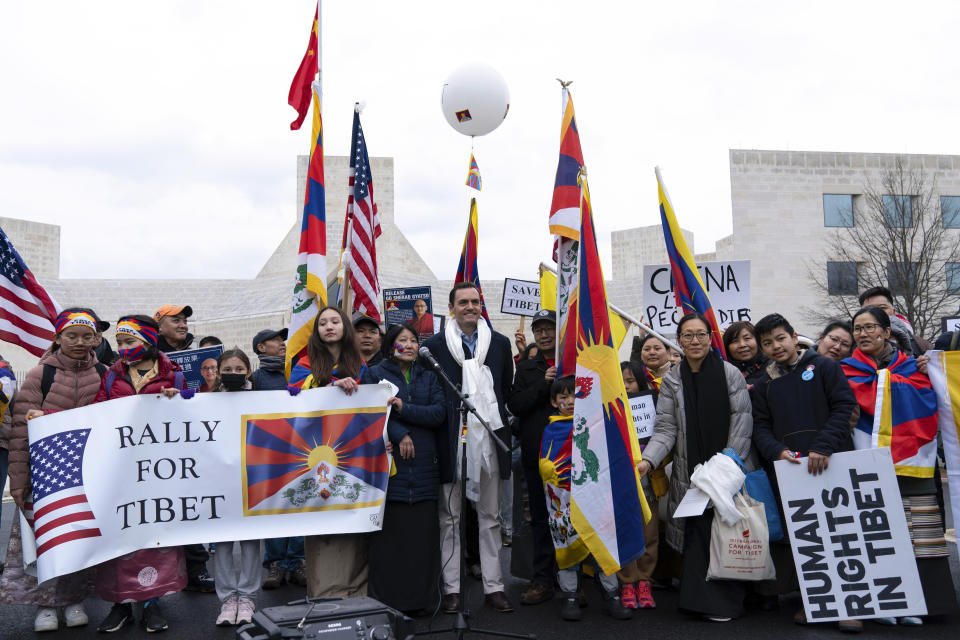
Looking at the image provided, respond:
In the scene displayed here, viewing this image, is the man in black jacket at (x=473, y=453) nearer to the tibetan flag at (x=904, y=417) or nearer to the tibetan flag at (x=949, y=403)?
the tibetan flag at (x=904, y=417)

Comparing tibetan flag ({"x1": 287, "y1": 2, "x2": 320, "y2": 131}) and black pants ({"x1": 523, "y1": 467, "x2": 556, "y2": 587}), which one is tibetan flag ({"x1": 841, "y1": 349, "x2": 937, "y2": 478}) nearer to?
black pants ({"x1": 523, "y1": 467, "x2": 556, "y2": 587})

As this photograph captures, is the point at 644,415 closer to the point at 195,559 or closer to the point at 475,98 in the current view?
the point at 195,559

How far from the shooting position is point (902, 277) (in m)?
25.1

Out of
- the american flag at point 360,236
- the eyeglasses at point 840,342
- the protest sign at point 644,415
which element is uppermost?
the american flag at point 360,236

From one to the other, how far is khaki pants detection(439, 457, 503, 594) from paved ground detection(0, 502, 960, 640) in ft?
0.79

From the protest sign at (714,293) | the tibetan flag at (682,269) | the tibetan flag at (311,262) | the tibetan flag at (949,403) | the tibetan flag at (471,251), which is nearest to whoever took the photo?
the tibetan flag at (949,403)

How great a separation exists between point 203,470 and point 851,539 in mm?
4092

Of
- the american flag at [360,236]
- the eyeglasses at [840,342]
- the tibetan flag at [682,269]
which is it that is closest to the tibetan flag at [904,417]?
the eyeglasses at [840,342]

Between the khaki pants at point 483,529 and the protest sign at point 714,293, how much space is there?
3.20 meters

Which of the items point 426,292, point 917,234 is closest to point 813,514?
point 426,292

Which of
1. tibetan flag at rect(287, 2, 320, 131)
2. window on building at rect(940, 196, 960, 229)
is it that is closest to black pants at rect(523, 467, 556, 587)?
tibetan flag at rect(287, 2, 320, 131)

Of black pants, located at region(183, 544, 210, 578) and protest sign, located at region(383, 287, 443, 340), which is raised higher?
protest sign, located at region(383, 287, 443, 340)

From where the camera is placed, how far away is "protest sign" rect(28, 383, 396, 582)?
507cm

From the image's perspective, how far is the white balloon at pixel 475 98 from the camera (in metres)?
9.75
